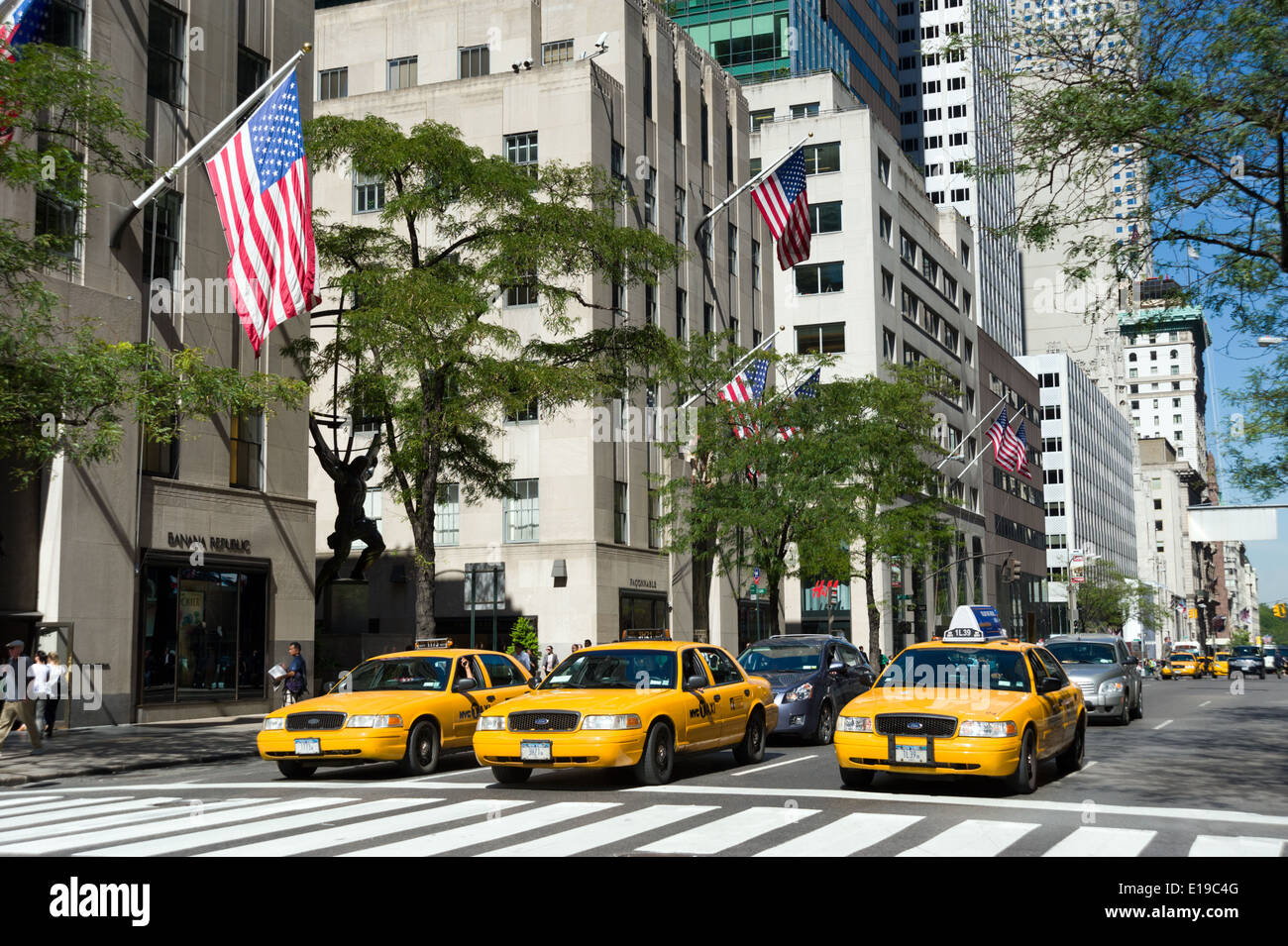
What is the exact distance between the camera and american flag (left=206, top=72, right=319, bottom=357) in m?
21.8

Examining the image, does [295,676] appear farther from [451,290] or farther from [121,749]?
[451,290]

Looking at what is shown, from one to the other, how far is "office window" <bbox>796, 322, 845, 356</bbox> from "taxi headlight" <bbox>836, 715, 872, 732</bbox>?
53.5 m

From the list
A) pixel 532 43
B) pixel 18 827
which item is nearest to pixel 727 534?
pixel 532 43

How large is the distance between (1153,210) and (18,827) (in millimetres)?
14122

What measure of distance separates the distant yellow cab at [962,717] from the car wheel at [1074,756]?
0.05 m

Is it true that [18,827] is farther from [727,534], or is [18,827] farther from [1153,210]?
[727,534]

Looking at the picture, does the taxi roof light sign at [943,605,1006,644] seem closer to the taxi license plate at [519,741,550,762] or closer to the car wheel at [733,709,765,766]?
the car wheel at [733,709,765,766]

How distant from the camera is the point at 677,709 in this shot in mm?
14625

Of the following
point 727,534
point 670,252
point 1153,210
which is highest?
point 670,252

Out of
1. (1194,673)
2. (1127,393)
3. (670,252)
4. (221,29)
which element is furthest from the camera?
(1127,393)

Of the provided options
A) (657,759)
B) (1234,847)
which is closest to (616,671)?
(657,759)

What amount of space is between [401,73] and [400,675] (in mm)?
37542

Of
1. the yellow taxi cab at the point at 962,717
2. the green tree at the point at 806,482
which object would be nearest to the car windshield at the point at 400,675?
the yellow taxi cab at the point at 962,717

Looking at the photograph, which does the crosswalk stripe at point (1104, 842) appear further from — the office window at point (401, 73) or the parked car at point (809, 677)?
the office window at point (401, 73)
